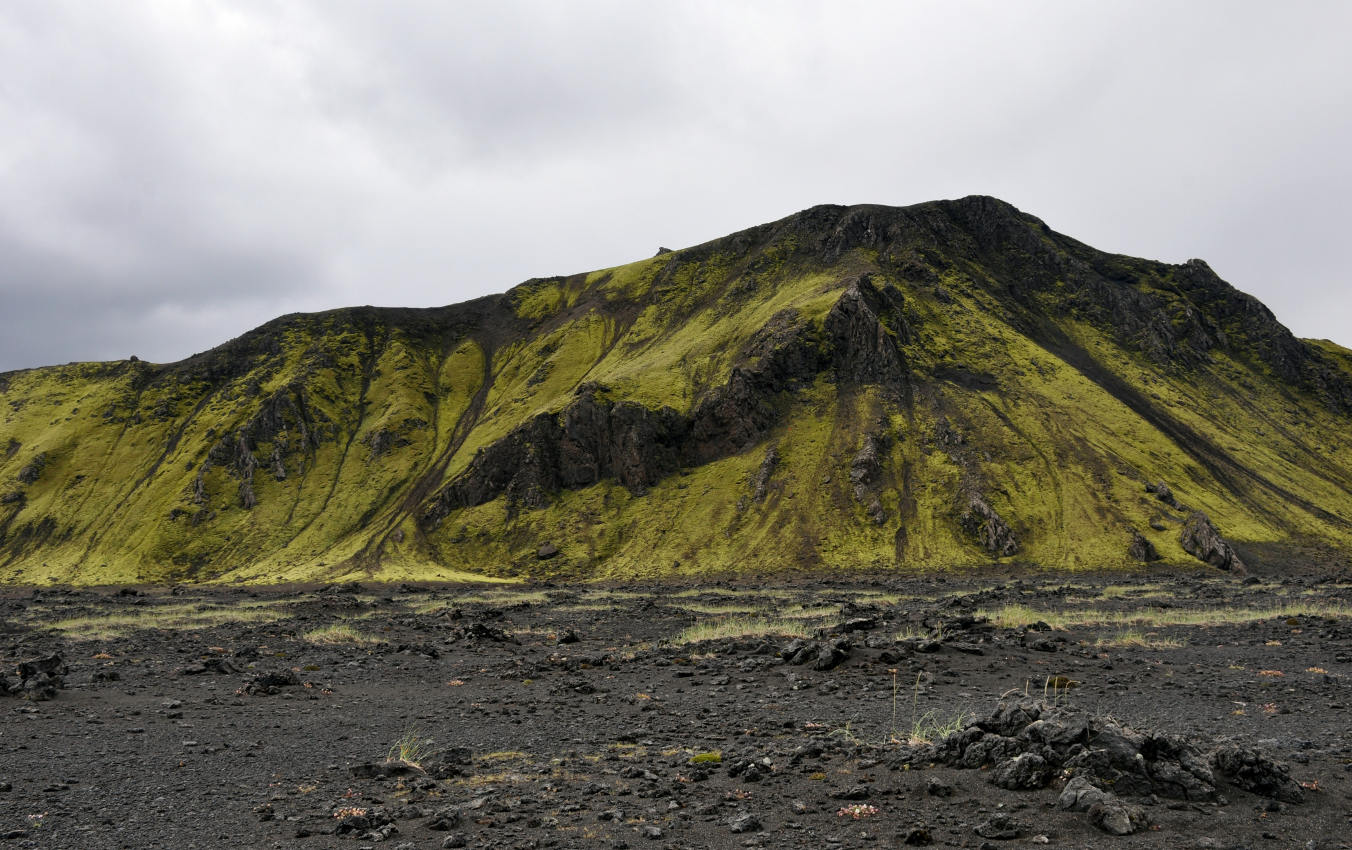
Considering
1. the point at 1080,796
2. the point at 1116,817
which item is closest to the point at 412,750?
the point at 1080,796

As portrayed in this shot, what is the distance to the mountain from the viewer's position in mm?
71625

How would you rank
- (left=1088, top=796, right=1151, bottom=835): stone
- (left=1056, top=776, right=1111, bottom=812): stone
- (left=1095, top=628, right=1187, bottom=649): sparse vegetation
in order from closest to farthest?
(left=1088, top=796, right=1151, bottom=835): stone < (left=1056, top=776, right=1111, bottom=812): stone < (left=1095, top=628, right=1187, bottom=649): sparse vegetation

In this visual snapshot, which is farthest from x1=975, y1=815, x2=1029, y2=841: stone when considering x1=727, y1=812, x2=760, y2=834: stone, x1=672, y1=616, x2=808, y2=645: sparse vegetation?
x1=672, y1=616, x2=808, y2=645: sparse vegetation

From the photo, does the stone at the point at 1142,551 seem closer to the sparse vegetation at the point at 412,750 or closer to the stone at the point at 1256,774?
the stone at the point at 1256,774

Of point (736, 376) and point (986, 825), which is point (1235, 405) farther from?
point (986, 825)

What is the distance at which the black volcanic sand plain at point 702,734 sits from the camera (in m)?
8.88

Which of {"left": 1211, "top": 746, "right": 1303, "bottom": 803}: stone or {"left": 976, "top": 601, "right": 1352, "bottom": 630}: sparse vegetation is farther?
{"left": 976, "top": 601, "right": 1352, "bottom": 630}: sparse vegetation

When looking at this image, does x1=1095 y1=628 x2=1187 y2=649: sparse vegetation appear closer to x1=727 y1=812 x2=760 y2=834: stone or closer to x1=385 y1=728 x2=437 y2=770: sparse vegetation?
x1=727 y1=812 x2=760 y2=834: stone

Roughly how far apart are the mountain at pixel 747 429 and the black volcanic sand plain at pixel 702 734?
41418mm

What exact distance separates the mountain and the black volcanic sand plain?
4142 cm

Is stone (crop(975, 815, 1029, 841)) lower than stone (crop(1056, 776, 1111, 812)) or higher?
lower

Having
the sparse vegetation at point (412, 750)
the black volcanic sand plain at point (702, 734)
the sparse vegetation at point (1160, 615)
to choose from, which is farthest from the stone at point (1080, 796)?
the sparse vegetation at point (1160, 615)

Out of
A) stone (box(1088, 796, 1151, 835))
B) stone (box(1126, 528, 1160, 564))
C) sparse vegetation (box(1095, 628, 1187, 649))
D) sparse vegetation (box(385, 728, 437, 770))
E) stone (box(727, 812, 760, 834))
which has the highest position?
stone (box(1088, 796, 1151, 835))

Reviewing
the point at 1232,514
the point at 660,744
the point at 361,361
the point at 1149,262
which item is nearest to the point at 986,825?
the point at 660,744
